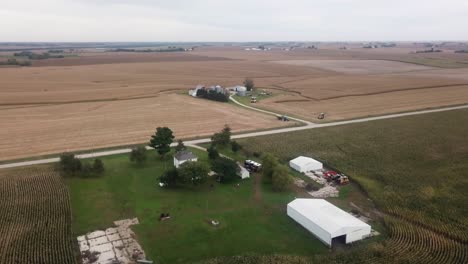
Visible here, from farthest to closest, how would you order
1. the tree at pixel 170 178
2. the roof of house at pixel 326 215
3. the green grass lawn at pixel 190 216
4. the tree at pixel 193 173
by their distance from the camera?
the tree at pixel 170 178, the tree at pixel 193 173, the roof of house at pixel 326 215, the green grass lawn at pixel 190 216

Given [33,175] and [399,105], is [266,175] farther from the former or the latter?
[399,105]

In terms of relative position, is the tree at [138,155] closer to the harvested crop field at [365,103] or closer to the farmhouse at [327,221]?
the farmhouse at [327,221]

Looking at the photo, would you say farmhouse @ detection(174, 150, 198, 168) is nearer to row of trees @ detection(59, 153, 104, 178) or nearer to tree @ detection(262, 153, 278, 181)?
tree @ detection(262, 153, 278, 181)

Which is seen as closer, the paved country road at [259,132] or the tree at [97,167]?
the tree at [97,167]

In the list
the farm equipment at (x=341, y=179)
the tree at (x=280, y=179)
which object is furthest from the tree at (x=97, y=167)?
the farm equipment at (x=341, y=179)

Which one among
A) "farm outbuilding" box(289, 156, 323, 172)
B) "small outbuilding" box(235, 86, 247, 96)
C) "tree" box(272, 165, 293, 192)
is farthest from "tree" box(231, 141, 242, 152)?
"small outbuilding" box(235, 86, 247, 96)

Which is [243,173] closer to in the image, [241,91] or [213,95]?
[213,95]
